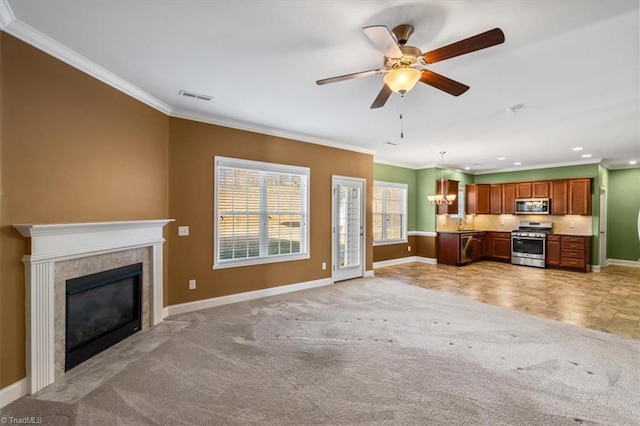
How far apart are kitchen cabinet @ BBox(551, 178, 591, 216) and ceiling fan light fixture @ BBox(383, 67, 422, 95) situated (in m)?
7.58

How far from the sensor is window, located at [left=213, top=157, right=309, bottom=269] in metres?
4.37

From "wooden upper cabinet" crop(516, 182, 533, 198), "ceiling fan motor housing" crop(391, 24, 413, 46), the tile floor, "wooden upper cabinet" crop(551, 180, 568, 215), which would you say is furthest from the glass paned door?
"wooden upper cabinet" crop(551, 180, 568, 215)

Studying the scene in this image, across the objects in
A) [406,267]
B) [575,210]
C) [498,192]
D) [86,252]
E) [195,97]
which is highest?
[195,97]

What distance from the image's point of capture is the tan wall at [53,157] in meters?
2.16

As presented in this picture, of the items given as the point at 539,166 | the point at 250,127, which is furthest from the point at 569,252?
Result: the point at 250,127

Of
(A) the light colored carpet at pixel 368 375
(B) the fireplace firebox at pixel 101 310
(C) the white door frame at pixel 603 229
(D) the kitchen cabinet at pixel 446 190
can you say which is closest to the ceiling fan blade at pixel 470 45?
(A) the light colored carpet at pixel 368 375

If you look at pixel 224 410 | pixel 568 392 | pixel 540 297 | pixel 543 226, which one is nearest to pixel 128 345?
pixel 224 410

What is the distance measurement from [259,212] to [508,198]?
759 centimetres

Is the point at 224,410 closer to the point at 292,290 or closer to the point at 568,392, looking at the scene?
the point at 568,392

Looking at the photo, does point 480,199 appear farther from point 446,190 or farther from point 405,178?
point 405,178

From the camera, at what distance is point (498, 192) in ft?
28.7

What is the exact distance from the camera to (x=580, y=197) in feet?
23.7

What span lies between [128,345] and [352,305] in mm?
2825

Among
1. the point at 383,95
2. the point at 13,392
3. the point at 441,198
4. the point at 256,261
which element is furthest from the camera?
the point at 441,198
